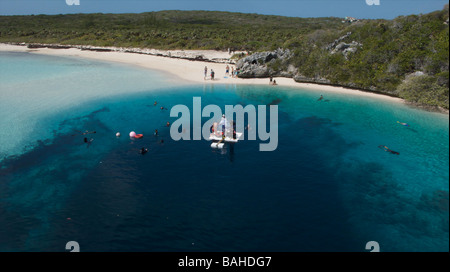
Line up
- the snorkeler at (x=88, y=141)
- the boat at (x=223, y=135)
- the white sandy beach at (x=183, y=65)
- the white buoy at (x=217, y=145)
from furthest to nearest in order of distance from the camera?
the white sandy beach at (x=183, y=65), the snorkeler at (x=88, y=141), the boat at (x=223, y=135), the white buoy at (x=217, y=145)

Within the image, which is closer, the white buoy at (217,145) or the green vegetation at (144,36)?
the white buoy at (217,145)

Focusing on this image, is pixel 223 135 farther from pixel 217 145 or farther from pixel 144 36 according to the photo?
pixel 144 36

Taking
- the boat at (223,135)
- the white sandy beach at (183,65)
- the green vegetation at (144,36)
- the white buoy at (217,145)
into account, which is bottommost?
the white buoy at (217,145)

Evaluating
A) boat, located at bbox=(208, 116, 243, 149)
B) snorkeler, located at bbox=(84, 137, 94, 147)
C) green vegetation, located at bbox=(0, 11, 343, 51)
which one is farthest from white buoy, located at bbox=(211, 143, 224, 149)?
green vegetation, located at bbox=(0, 11, 343, 51)

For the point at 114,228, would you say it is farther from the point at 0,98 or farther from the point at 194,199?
the point at 0,98

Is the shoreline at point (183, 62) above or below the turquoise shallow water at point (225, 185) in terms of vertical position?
above

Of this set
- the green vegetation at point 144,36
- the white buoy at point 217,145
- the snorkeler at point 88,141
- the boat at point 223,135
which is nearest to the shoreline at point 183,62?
the green vegetation at point 144,36

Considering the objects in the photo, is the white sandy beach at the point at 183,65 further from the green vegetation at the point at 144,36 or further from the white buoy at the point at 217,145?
the white buoy at the point at 217,145
